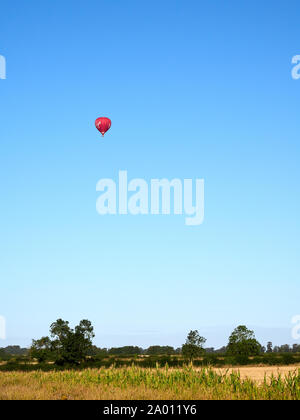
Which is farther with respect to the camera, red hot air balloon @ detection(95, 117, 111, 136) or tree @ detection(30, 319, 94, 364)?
tree @ detection(30, 319, 94, 364)

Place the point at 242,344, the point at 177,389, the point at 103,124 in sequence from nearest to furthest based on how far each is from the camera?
the point at 177,389 < the point at 103,124 < the point at 242,344

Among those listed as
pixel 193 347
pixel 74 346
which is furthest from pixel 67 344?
pixel 193 347

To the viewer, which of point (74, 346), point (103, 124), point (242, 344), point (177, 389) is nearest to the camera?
point (177, 389)

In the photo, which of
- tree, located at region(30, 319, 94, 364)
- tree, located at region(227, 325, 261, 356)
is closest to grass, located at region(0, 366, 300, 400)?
tree, located at region(30, 319, 94, 364)

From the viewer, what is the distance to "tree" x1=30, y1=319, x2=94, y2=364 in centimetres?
6544

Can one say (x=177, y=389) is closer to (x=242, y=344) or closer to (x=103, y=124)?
(x=103, y=124)

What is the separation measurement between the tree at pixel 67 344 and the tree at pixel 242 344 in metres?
36.9

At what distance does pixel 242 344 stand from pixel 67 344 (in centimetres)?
4137

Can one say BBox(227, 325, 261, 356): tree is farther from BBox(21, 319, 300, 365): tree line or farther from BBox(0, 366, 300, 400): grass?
BBox(0, 366, 300, 400): grass

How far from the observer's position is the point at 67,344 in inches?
2613

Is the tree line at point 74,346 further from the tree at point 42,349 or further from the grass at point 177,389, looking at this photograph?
the grass at point 177,389

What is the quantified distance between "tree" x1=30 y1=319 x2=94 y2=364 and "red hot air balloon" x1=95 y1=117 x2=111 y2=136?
39142mm

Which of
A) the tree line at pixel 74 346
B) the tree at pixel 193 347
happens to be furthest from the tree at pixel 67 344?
the tree at pixel 193 347
